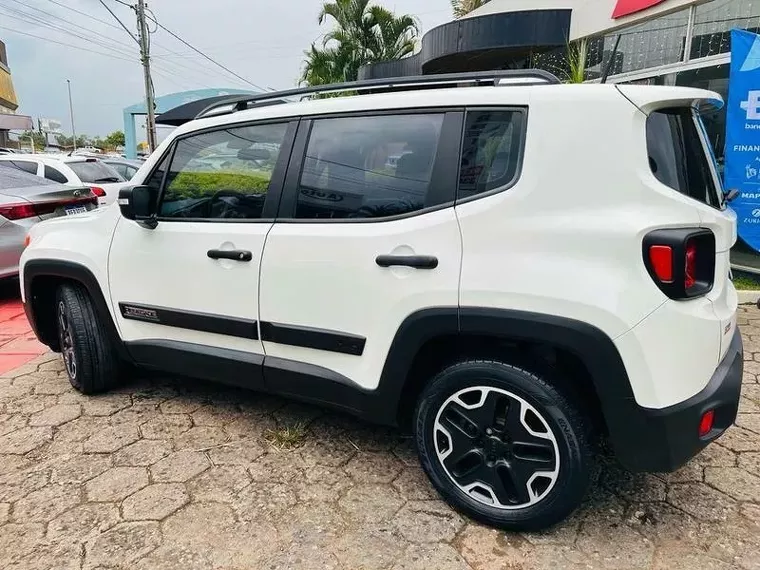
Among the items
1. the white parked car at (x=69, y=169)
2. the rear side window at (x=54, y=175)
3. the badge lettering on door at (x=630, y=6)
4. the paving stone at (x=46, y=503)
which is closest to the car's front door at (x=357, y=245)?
the paving stone at (x=46, y=503)

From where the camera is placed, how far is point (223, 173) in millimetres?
2820

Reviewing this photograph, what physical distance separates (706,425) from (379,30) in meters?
20.0

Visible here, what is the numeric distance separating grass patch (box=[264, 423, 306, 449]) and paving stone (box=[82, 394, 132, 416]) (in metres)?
1.01

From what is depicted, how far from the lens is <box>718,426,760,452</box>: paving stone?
2.77 m

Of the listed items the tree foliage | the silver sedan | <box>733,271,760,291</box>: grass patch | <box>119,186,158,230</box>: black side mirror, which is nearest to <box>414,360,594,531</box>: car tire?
<box>119,186,158,230</box>: black side mirror

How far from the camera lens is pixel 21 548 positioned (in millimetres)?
2131

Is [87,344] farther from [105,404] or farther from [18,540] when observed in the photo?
[18,540]

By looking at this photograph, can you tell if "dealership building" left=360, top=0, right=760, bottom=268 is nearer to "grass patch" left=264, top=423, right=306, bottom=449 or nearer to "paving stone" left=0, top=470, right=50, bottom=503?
"grass patch" left=264, top=423, right=306, bottom=449

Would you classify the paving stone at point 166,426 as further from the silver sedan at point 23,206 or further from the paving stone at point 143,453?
the silver sedan at point 23,206

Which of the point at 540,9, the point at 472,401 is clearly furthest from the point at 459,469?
the point at 540,9

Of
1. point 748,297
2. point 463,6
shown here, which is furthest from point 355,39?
point 748,297

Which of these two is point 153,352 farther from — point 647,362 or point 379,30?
point 379,30

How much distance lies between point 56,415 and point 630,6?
8.38m

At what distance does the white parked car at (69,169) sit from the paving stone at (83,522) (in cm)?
651
